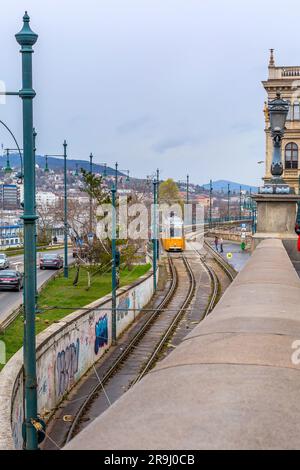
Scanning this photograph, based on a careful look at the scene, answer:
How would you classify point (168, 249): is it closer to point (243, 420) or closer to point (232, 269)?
point (232, 269)

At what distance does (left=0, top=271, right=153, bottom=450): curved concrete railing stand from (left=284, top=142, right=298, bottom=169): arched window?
4379cm

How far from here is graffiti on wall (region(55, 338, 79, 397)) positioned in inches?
637

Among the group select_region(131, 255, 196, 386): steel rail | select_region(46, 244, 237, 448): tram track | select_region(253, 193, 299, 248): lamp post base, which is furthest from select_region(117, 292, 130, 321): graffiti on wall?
select_region(253, 193, 299, 248): lamp post base

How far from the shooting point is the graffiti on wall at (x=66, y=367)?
16.2 m

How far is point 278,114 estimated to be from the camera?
49.2 feet

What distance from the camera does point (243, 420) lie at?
2.48m

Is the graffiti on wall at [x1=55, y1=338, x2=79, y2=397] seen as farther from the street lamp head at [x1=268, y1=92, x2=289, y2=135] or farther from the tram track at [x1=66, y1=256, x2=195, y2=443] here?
the street lamp head at [x1=268, y1=92, x2=289, y2=135]

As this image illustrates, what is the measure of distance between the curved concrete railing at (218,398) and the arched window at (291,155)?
62.4m

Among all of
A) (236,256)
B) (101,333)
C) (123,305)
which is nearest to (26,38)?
(101,333)

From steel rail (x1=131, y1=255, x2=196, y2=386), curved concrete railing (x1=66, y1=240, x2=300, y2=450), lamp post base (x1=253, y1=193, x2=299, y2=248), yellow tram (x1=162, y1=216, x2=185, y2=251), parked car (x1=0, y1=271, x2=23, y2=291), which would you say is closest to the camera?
curved concrete railing (x1=66, y1=240, x2=300, y2=450)

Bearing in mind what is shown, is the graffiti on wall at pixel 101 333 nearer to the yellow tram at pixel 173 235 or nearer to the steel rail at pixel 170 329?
the steel rail at pixel 170 329

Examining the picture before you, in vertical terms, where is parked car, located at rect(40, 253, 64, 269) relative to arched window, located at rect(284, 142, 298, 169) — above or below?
below
